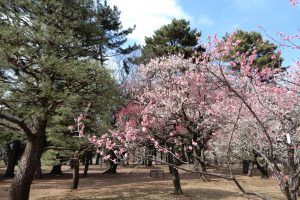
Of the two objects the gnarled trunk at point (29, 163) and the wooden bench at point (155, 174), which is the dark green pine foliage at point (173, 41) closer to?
the wooden bench at point (155, 174)

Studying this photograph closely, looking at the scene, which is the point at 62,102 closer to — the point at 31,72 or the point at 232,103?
the point at 31,72

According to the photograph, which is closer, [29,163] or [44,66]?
[44,66]

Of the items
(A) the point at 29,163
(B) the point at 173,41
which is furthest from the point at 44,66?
(B) the point at 173,41

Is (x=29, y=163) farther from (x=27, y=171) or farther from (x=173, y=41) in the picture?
(x=173, y=41)

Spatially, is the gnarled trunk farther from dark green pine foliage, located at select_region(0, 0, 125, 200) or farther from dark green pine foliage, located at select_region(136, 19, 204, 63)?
dark green pine foliage, located at select_region(136, 19, 204, 63)

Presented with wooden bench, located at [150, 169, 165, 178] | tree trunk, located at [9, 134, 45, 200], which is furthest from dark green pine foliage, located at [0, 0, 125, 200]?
wooden bench, located at [150, 169, 165, 178]

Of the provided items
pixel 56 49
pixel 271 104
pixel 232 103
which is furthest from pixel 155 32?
pixel 56 49

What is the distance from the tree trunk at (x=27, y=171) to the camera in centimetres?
1021

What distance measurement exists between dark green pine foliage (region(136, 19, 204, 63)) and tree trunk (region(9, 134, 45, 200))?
15.5 meters

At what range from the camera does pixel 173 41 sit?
87.1 feet

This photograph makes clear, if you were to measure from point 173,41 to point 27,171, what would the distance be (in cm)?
1881

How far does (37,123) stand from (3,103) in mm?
1861

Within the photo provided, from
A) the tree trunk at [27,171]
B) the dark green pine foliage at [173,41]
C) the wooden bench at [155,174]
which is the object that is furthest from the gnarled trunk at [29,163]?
the dark green pine foliage at [173,41]

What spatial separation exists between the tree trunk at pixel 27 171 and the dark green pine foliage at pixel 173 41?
1547cm
